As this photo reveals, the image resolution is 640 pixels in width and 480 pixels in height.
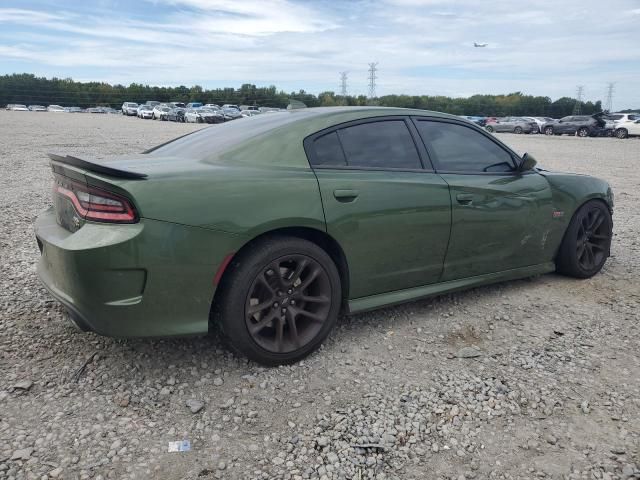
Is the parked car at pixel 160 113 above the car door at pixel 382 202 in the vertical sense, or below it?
above

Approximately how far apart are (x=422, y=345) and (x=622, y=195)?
7558 millimetres

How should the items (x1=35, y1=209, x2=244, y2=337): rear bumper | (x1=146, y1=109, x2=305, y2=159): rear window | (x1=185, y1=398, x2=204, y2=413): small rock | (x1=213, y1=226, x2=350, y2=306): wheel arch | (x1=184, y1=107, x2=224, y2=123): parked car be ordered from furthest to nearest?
(x1=184, y1=107, x2=224, y2=123): parked car < (x1=146, y1=109, x2=305, y2=159): rear window < (x1=213, y1=226, x2=350, y2=306): wheel arch < (x1=185, y1=398, x2=204, y2=413): small rock < (x1=35, y1=209, x2=244, y2=337): rear bumper

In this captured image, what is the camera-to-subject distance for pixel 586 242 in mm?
4641

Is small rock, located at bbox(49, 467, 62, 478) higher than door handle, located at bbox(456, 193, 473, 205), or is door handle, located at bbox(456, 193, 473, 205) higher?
door handle, located at bbox(456, 193, 473, 205)

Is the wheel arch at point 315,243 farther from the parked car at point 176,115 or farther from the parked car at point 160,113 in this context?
the parked car at point 160,113

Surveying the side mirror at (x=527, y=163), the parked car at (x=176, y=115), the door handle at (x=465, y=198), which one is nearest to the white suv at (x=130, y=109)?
the parked car at (x=176, y=115)

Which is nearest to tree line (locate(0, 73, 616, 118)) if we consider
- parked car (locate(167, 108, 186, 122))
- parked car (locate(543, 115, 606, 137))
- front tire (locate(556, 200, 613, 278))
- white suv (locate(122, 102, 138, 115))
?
white suv (locate(122, 102, 138, 115))

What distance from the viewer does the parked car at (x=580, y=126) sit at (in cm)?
3231

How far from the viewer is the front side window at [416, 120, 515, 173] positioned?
374 cm

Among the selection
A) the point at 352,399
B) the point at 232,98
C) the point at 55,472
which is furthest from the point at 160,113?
the point at 55,472

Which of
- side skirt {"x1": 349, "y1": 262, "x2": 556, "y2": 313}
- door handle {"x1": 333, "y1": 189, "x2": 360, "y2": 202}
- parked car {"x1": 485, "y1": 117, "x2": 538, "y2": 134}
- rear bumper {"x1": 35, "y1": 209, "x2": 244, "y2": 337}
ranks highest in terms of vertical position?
parked car {"x1": 485, "y1": 117, "x2": 538, "y2": 134}

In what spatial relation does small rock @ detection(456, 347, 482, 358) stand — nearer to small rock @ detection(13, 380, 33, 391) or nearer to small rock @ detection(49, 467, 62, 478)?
small rock @ detection(49, 467, 62, 478)

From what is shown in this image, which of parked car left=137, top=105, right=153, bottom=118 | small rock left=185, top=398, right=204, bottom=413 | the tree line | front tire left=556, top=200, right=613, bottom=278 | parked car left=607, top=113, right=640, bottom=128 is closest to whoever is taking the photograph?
small rock left=185, top=398, right=204, bottom=413

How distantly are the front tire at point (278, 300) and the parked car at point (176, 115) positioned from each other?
147 feet
